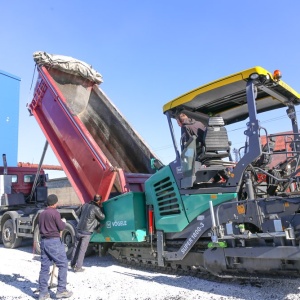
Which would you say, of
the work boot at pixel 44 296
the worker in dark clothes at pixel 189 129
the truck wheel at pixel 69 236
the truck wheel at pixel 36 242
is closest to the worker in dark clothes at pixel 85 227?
the truck wheel at pixel 69 236

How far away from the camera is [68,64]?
7781 mm

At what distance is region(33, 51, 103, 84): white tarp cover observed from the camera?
24.2ft

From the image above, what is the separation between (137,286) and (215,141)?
2233 mm

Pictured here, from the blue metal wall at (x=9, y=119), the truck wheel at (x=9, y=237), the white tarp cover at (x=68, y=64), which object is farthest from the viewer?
the blue metal wall at (x=9, y=119)

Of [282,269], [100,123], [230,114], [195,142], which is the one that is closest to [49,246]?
[195,142]

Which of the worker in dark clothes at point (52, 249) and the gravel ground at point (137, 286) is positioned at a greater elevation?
the worker in dark clothes at point (52, 249)

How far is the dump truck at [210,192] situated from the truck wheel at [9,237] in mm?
2803

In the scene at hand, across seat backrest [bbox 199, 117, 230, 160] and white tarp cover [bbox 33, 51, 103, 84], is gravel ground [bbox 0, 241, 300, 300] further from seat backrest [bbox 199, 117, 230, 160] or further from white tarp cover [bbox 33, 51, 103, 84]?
white tarp cover [bbox 33, 51, 103, 84]

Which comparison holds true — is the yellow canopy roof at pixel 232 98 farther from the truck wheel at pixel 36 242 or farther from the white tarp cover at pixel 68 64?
the truck wheel at pixel 36 242

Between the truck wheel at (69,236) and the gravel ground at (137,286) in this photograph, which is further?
the truck wheel at (69,236)

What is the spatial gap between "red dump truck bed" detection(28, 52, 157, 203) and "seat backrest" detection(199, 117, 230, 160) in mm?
1868

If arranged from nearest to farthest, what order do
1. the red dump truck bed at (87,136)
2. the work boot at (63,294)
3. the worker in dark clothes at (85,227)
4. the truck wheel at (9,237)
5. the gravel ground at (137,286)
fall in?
the gravel ground at (137,286)
the work boot at (63,294)
the worker in dark clothes at (85,227)
the red dump truck bed at (87,136)
the truck wheel at (9,237)

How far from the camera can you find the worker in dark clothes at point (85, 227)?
576 centimetres

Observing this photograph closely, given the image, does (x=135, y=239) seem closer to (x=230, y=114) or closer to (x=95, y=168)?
(x=95, y=168)
